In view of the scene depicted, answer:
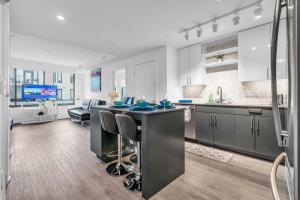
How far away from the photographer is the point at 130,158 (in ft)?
9.02

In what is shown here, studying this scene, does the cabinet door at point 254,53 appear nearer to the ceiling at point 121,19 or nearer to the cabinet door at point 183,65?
the ceiling at point 121,19

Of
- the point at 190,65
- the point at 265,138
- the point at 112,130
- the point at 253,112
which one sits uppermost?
the point at 190,65

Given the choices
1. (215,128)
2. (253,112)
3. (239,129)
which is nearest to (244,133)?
(239,129)

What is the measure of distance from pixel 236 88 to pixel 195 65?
116 centimetres

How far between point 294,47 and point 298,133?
0.26 m

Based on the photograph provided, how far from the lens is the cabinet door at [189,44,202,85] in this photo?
3.95 meters

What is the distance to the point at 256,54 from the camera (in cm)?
302

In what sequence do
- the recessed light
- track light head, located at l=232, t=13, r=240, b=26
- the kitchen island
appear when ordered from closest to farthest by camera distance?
the kitchen island, track light head, located at l=232, t=13, r=240, b=26, the recessed light

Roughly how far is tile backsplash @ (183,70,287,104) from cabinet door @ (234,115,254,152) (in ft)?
2.57

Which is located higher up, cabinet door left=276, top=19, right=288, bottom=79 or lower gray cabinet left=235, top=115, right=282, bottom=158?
cabinet door left=276, top=19, right=288, bottom=79

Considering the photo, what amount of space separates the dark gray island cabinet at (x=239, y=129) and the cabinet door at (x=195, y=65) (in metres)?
0.90

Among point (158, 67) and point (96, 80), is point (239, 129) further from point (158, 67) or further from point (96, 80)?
point (96, 80)

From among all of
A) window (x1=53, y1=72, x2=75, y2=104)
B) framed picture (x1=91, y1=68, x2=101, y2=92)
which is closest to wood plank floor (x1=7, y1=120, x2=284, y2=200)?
framed picture (x1=91, y1=68, x2=101, y2=92)

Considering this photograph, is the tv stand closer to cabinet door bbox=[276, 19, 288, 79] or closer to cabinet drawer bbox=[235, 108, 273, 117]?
cabinet drawer bbox=[235, 108, 273, 117]
